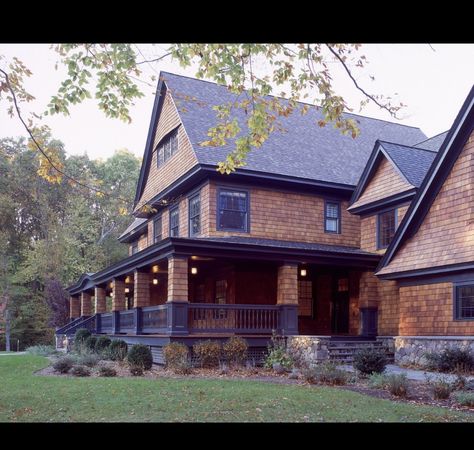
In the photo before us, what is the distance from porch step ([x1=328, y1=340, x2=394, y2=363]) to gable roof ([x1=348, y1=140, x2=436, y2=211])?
546 centimetres

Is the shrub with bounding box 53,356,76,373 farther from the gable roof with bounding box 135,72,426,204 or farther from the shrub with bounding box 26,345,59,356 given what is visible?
the shrub with bounding box 26,345,59,356

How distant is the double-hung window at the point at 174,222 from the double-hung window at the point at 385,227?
7725 millimetres

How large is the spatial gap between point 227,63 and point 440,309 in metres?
9.83

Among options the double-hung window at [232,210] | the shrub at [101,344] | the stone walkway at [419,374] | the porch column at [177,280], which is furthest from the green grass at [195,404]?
the double-hung window at [232,210]

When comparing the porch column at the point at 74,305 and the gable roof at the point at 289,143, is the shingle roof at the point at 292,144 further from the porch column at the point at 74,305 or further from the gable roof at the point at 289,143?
the porch column at the point at 74,305

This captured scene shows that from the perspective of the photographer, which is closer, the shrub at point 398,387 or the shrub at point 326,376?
the shrub at point 398,387

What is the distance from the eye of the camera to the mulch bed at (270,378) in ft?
31.2

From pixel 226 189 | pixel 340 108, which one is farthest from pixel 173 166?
pixel 340 108

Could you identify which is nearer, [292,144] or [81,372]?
[81,372]

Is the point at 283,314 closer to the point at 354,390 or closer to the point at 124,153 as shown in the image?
the point at 354,390

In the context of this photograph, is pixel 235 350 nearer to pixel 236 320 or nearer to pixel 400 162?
pixel 236 320

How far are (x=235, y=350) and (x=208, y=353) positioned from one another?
30.0 inches

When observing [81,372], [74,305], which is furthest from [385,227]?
[74,305]

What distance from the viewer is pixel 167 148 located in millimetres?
23516
